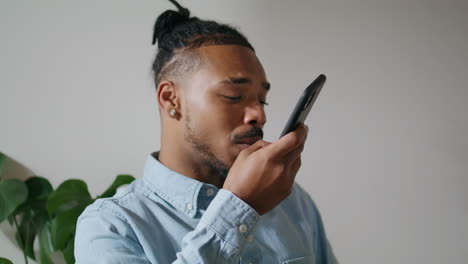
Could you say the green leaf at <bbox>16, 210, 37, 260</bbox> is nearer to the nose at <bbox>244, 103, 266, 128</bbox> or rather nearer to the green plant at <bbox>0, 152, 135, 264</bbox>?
the green plant at <bbox>0, 152, 135, 264</bbox>

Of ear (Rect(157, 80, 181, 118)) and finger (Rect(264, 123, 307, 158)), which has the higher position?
ear (Rect(157, 80, 181, 118))

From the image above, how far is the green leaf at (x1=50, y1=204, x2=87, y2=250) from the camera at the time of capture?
41.2 inches

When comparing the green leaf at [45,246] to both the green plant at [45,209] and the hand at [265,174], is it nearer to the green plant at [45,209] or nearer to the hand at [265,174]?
the green plant at [45,209]

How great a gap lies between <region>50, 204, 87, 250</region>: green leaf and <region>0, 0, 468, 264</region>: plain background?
18cm

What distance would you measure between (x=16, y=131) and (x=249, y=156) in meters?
1.02

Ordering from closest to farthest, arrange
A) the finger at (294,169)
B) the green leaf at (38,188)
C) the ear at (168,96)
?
the finger at (294,169) → the ear at (168,96) → the green leaf at (38,188)

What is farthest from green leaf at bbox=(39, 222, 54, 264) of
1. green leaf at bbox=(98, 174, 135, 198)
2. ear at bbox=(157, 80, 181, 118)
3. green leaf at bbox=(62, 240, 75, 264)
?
ear at bbox=(157, 80, 181, 118)

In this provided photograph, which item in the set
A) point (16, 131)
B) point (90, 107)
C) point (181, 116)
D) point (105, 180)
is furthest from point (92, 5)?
point (181, 116)

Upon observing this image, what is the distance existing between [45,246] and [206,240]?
2.93 feet

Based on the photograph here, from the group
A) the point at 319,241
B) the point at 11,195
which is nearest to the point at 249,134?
the point at 319,241

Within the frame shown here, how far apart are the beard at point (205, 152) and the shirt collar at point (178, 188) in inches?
1.4

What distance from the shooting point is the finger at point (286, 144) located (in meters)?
0.52

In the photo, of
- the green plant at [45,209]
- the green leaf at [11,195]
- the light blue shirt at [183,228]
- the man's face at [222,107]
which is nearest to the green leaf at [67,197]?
the green plant at [45,209]

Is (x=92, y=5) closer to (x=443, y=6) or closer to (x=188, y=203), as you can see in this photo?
(x=188, y=203)
